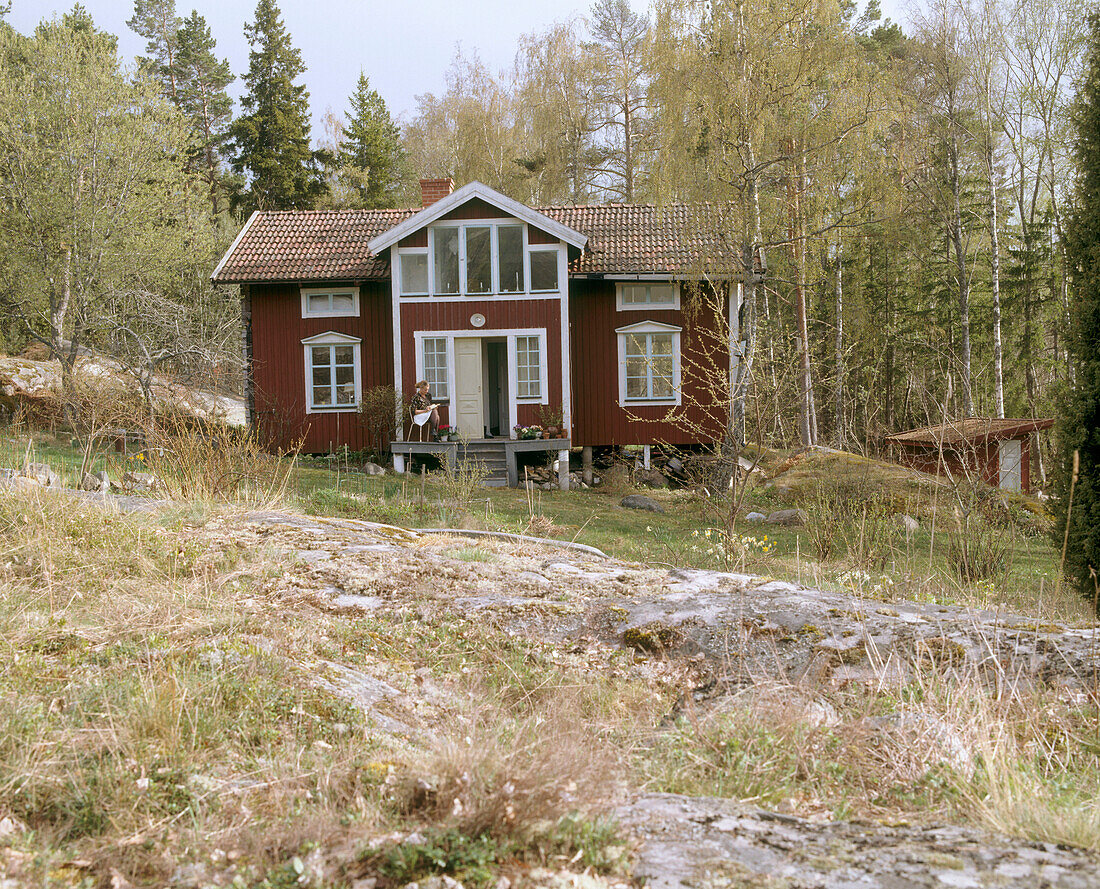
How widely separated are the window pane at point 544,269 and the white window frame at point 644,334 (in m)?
2.03

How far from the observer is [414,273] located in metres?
18.7

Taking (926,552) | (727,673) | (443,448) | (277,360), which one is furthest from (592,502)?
(727,673)

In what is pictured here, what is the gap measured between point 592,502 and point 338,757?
13496mm

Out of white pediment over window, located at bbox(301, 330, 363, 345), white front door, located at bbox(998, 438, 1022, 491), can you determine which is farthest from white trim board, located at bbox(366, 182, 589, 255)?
white front door, located at bbox(998, 438, 1022, 491)

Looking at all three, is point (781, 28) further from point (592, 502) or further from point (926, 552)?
point (926, 552)

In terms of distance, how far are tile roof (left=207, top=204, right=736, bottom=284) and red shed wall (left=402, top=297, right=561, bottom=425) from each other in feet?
3.85

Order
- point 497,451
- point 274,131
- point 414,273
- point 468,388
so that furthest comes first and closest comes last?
1. point 274,131
2. point 468,388
3. point 414,273
4. point 497,451

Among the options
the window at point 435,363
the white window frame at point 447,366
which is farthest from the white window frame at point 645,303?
the window at point 435,363

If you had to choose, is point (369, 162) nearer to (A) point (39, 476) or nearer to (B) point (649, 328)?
(B) point (649, 328)

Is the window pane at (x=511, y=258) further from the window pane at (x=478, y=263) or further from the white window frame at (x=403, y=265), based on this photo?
the white window frame at (x=403, y=265)

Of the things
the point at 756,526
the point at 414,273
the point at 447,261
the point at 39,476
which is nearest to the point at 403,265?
the point at 414,273

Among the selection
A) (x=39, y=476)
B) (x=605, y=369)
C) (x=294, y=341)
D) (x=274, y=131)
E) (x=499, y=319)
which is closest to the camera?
(x=39, y=476)

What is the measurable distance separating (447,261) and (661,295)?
4892 mm

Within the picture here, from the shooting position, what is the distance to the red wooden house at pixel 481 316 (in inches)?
723
